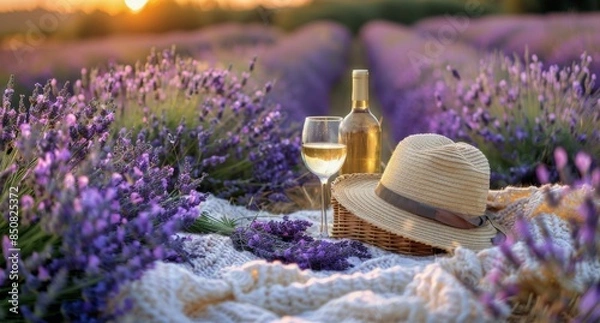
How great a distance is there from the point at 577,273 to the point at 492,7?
94.4 ft

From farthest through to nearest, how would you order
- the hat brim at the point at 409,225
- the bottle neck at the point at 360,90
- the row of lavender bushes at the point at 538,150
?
the bottle neck at the point at 360,90, the hat brim at the point at 409,225, the row of lavender bushes at the point at 538,150

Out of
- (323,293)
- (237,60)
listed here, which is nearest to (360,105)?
(323,293)

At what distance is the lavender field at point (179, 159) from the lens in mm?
1956

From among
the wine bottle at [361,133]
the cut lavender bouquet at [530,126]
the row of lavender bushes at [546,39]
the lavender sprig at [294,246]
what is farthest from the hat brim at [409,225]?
the row of lavender bushes at [546,39]

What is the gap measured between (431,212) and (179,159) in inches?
60.2

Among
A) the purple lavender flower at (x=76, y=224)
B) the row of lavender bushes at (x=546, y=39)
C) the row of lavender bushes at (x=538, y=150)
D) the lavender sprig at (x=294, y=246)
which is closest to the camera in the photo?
the row of lavender bushes at (x=538, y=150)

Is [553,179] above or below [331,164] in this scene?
below

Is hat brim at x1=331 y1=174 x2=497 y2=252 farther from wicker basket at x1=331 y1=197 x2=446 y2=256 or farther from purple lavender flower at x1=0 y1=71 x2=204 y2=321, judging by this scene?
purple lavender flower at x1=0 y1=71 x2=204 y2=321

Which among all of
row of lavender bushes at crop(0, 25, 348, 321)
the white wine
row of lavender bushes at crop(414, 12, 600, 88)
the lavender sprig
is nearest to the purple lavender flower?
row of lavender bushes at crop(0, 25, 348, 321)

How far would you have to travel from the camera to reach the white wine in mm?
2979

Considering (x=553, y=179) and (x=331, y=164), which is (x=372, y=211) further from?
(x=553, y=179)

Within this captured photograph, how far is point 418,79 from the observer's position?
34.2 feet

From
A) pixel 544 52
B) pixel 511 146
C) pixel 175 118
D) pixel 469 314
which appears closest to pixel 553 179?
pixel 511 146

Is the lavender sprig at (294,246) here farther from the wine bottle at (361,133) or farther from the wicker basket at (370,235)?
the wine bottle at (361,133)
